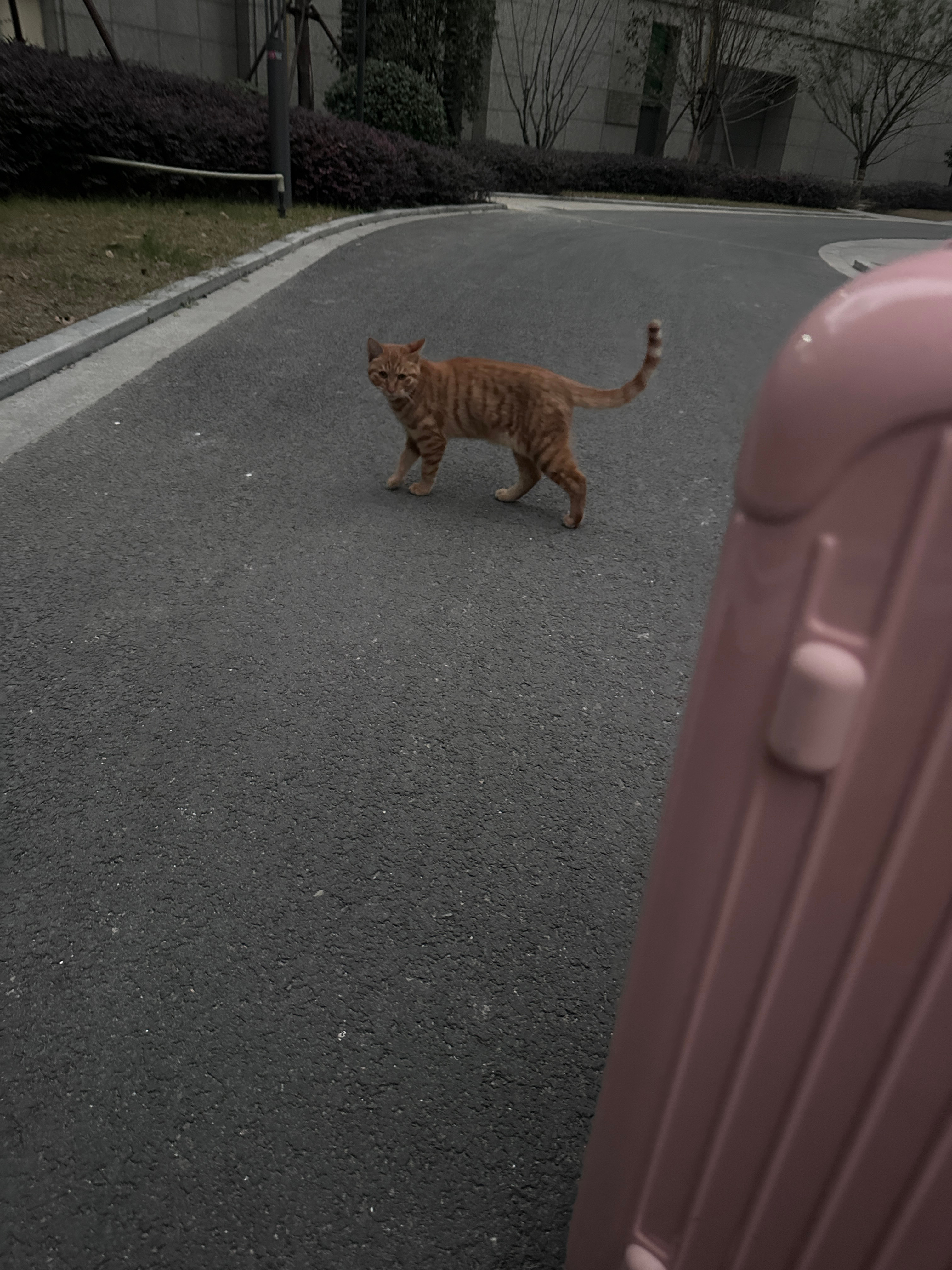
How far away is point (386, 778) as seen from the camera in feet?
7.78

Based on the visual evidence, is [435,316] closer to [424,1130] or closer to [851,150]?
[424,1130]

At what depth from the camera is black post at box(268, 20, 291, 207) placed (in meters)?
9.49

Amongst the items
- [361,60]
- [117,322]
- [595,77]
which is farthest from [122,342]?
[595,77]

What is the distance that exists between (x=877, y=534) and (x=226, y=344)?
6039mm

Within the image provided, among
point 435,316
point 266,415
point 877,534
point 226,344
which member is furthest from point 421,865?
point 435,316

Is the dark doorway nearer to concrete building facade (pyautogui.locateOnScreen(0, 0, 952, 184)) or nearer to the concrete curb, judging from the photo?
concrete building facade (pyautogui.locateOnScreen(0, 0, 952, 184))

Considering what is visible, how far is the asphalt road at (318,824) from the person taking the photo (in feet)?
4.89

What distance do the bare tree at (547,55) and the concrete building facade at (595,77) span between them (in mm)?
78

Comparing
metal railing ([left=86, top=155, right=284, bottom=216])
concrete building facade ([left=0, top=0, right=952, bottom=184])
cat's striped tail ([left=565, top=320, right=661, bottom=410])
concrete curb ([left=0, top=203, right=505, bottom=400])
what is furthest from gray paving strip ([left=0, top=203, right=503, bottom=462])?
concrete building facade ([left=0, top=0, right=952, bottom=184])

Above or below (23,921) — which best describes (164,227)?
above

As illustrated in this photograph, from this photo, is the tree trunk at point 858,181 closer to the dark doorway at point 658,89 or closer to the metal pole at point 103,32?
the dark doorway at point 658,89

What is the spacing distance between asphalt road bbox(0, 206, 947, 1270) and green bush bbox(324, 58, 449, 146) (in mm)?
14025

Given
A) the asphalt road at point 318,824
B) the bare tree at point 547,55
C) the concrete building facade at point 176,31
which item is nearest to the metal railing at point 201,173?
the asphalt road at point 318,824

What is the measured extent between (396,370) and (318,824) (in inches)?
92.1
